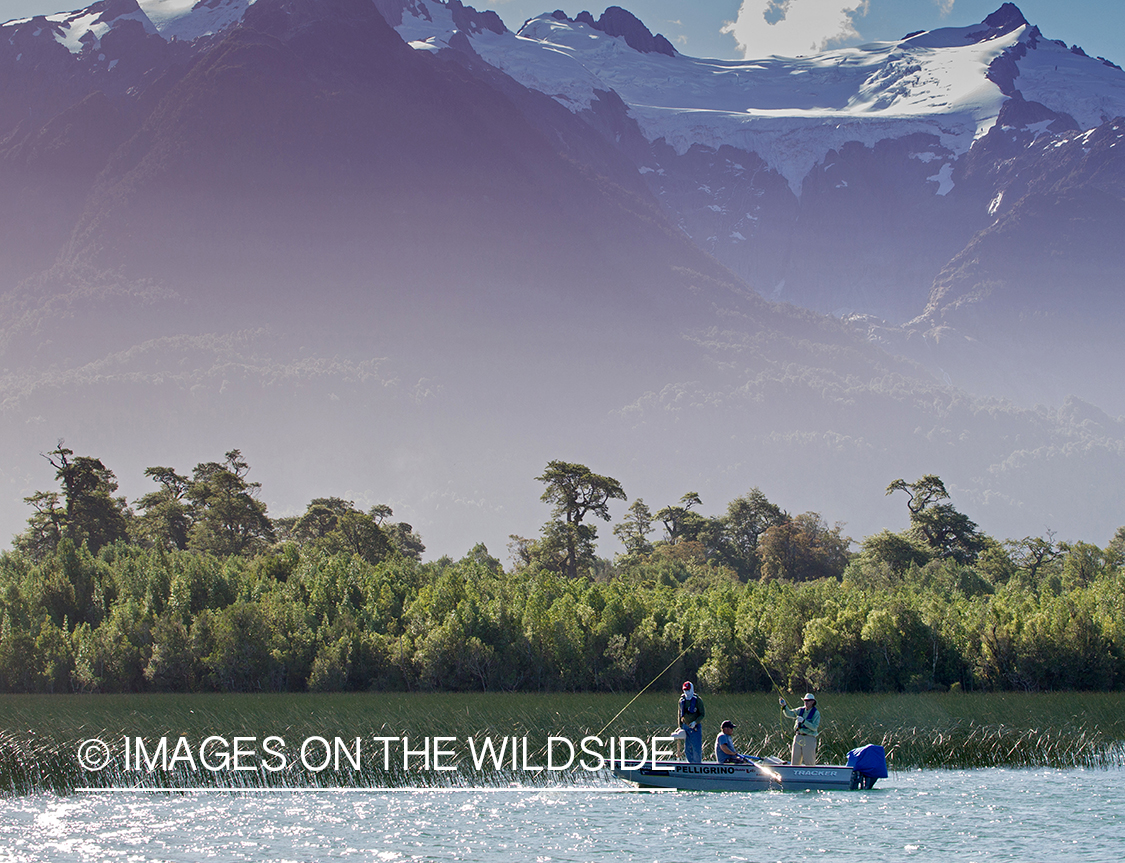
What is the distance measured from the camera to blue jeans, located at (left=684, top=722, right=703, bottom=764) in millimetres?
41094

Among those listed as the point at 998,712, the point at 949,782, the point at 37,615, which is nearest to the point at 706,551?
the point at 37,615

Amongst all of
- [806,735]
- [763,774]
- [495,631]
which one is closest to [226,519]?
[495,631]

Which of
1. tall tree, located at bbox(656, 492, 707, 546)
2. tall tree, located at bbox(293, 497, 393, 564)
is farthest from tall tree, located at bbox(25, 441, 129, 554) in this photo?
tall tree, located at bbox(656, 492, 707, 546)

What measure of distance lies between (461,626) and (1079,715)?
146 feet

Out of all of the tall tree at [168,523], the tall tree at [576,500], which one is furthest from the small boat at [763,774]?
the tall tree at [168,523]

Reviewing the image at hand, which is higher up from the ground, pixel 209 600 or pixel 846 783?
pixel 209 600

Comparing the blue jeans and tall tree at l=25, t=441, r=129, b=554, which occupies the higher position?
tall tree at l=25, t=441, r=129, b=554

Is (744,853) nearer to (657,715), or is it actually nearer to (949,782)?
(949,782)

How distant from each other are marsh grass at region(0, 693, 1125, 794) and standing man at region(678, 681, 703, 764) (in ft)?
13.5

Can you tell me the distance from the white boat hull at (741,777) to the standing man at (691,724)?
952mm

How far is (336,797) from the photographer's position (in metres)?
38.1

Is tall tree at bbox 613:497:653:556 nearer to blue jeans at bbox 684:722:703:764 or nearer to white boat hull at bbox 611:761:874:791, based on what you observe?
blue jeans at bbox 684:722:703:764

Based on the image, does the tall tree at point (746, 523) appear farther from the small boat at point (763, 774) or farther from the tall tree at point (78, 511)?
the small boat at point (763, 774)

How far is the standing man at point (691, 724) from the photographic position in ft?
135
